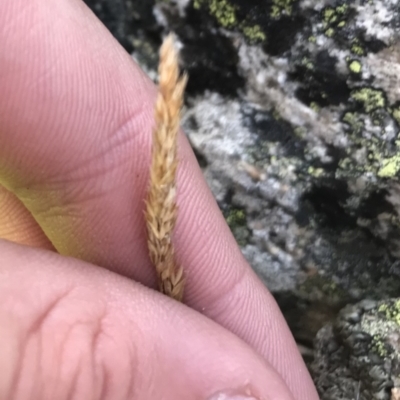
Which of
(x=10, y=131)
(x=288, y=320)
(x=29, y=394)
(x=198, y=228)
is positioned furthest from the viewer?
(x=288, y=320)

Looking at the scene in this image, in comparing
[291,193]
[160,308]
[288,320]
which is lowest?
[288,320]

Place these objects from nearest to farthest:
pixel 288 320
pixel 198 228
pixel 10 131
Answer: pixel 10 131 → pixel 198 228 → pixel 288 320

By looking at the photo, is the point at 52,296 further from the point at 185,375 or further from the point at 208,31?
the point at 208,31

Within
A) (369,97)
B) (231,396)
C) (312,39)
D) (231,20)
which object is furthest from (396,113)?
(231,396)

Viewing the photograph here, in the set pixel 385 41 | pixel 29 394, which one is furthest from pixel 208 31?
pixel 29 394

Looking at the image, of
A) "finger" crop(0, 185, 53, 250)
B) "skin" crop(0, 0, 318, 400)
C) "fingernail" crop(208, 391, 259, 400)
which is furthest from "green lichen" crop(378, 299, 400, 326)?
"finger" crop(0, 185, 53, 250)

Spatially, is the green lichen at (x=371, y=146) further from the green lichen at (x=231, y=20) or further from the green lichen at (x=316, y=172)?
the green lichen at (x=231, y=20)

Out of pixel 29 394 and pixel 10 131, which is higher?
pixel 10 131
